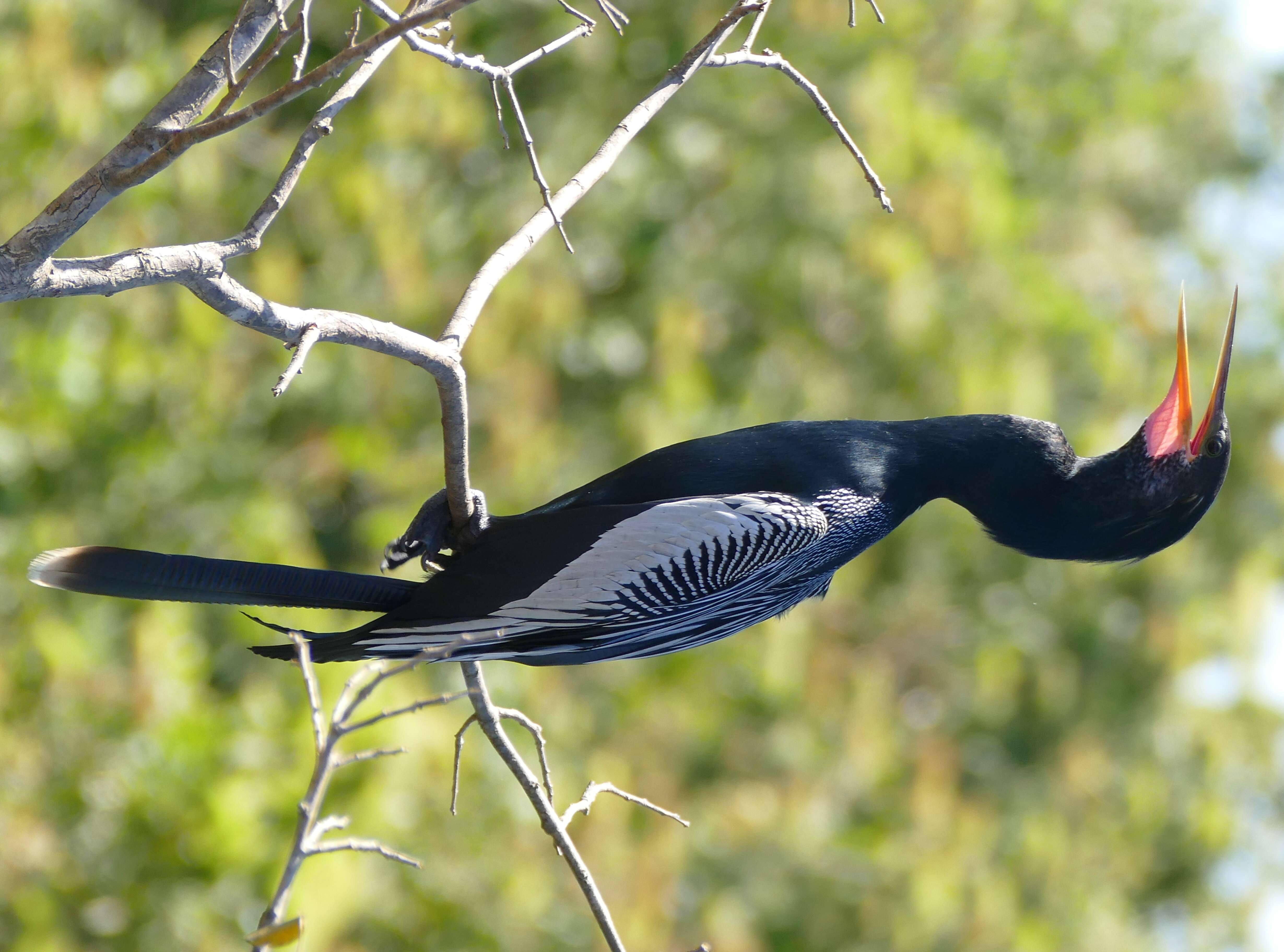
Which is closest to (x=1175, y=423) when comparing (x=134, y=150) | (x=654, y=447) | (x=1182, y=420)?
(x=1182, y=420)

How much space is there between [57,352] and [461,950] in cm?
278

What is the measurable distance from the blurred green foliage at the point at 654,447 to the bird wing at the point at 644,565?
249 cm

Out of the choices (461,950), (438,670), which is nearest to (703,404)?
(438,670)

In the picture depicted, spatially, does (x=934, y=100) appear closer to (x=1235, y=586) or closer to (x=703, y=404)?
(x=703, y=404)

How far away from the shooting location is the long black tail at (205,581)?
172 cm

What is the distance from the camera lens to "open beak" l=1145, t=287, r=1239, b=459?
2156 millimetres

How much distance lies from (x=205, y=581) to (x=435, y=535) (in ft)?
1.30

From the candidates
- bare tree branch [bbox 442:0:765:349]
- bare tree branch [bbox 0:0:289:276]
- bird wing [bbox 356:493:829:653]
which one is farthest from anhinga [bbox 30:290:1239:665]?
bare tree branch [bbox 0:0:289:276]

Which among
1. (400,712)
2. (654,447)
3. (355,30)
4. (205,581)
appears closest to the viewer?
(400,712)

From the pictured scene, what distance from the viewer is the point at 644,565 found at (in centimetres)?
191

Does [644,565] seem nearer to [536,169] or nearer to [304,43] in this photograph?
[536,169]

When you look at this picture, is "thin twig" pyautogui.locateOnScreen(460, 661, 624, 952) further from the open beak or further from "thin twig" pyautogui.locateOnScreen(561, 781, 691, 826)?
the open beak

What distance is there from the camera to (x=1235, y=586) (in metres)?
8.12

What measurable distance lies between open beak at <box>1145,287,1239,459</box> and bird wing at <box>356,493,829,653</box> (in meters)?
0.69
